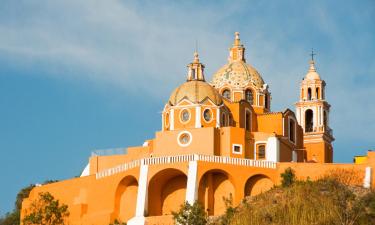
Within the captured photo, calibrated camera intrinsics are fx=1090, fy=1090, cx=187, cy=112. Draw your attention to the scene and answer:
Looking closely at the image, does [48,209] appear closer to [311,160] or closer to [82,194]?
[82,194]

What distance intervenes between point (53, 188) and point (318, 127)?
19072 mm

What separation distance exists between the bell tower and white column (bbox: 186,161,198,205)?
15.5 m

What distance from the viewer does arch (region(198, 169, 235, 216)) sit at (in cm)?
5791

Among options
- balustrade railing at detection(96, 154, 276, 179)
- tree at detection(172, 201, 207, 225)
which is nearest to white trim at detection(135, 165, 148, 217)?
balustrade railing at detection(96, 154, 276, 179)

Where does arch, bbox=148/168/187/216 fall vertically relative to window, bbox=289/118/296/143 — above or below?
below

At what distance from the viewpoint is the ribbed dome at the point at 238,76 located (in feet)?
218

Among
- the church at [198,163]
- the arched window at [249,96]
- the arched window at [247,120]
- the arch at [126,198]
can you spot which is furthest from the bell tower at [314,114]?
the arch at [126,198]

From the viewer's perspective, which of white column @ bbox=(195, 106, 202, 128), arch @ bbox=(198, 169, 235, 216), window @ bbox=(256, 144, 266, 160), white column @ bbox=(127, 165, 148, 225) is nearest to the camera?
white column @ bbox=(127, 165, 148, 225)

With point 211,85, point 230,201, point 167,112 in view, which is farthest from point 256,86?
point 230,201

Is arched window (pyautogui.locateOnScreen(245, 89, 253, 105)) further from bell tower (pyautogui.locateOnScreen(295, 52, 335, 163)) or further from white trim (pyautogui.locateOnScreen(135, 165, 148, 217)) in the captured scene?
white trim (pyautogui.locateOnScreen(135, 165, 148, 217))

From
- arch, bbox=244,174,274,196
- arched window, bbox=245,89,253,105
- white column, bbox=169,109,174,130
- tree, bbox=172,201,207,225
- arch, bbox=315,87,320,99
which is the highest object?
arch, bbox=315,87,320,99

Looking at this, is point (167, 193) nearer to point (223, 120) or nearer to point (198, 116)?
point (198, 116)

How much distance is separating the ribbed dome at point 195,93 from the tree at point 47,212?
8531 millimetres

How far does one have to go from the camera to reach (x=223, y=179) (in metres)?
58.5
